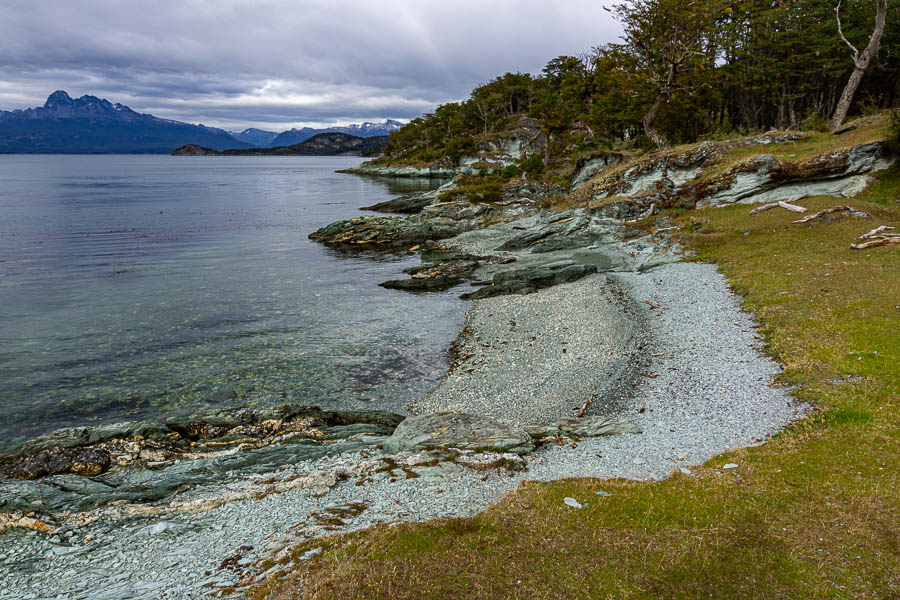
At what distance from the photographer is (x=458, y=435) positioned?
13.2m

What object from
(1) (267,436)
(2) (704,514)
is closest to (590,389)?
(2) (704,514)

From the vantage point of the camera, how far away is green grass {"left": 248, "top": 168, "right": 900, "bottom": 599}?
693 cm

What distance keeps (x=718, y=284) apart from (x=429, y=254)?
1254 inches

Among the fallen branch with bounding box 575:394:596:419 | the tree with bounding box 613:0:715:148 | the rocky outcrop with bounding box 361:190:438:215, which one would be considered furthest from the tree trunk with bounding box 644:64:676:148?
the fallen branch with bounding box 575:394:596:419

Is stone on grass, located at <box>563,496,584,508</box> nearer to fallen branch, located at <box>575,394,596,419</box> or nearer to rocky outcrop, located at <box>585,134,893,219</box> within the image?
fallen branch, located at <box>575,394,596,419</box>

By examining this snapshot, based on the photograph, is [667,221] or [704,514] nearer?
[704,514]

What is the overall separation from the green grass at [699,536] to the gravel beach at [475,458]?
3.18 ft

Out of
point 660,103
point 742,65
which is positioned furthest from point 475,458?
point 742,65

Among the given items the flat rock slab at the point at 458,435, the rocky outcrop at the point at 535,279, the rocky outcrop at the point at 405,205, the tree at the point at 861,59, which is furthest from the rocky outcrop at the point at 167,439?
the rocky outcrop at the point at 405,205

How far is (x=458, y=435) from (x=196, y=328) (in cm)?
2218

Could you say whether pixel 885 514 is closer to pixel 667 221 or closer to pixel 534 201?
pixel 667 221

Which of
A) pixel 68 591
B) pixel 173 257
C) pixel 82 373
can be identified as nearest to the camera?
pixel 68 591

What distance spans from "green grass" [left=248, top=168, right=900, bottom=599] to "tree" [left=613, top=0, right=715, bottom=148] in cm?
4927

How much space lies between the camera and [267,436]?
1573 cm
